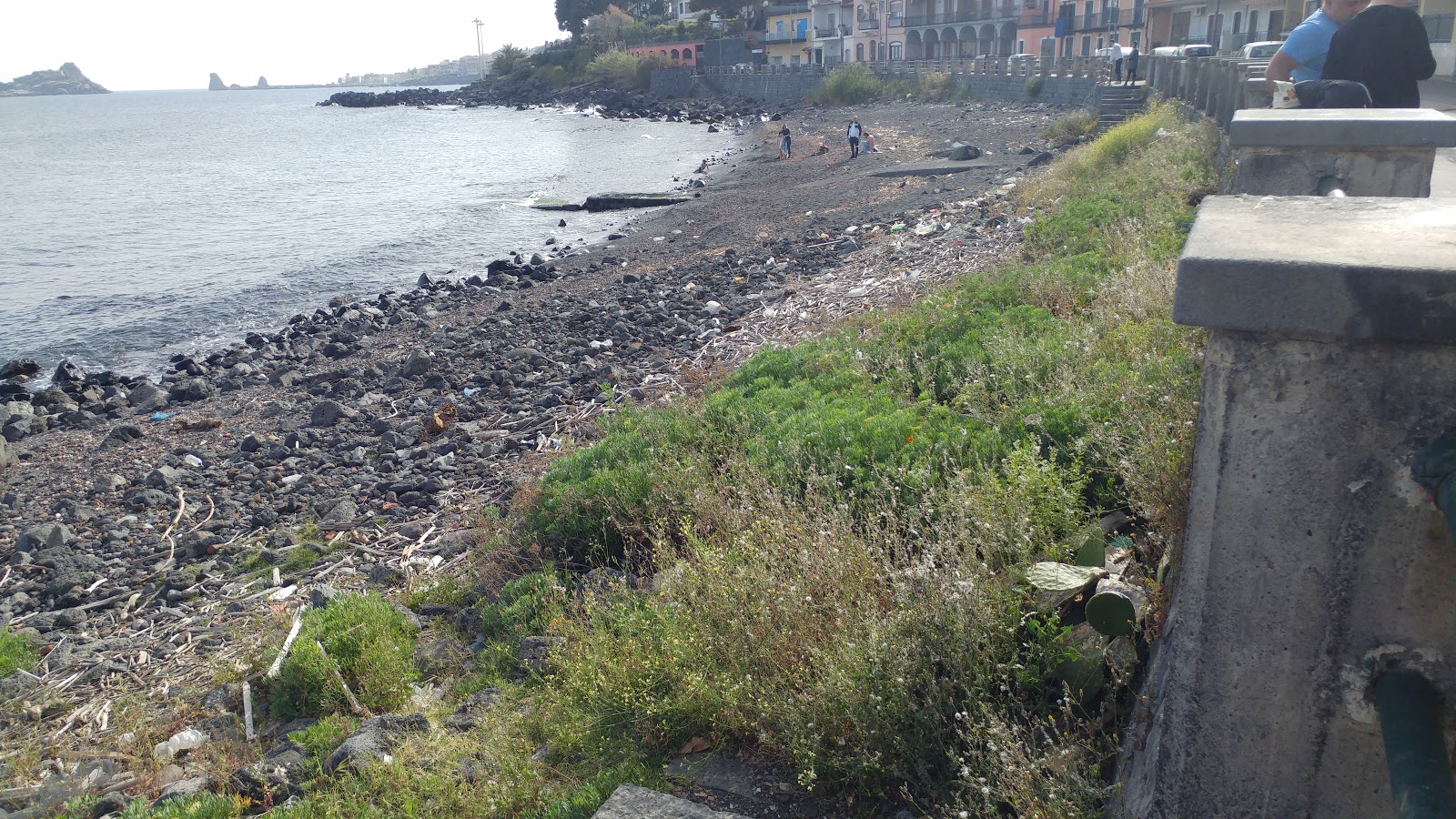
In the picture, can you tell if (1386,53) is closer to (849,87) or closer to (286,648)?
(286,648)

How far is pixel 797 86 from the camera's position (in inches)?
2667

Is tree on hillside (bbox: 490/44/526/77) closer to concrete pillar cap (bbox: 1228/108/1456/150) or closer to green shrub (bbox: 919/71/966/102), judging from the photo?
green shrub (bbox: 919/71/966/102)

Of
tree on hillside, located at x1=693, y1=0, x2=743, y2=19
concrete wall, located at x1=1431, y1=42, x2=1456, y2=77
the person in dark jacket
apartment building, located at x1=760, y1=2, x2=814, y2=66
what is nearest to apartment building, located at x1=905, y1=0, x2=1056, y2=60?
apartment building, located at x1=760, y1=2, x2=814, y2=66

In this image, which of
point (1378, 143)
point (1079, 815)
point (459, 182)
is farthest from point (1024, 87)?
point (1079, 815)

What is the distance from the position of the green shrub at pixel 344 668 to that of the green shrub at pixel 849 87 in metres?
55.7

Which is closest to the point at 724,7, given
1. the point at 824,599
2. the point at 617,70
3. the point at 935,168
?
the point at 617,70

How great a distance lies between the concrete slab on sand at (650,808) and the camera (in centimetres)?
318

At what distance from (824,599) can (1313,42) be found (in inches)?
196

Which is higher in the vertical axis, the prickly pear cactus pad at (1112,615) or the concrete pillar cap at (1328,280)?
the concrete pillar cap at (1328,280)

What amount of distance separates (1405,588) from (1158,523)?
181 cm

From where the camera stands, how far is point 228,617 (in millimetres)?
6996

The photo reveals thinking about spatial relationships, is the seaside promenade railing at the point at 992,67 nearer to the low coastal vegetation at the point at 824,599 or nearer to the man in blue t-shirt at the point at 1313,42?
the man in blue t-shirt at the point at 1313,42

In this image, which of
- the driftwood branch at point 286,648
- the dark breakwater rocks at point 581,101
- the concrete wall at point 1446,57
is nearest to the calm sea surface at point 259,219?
the dark breakwater rocks at point 581,101

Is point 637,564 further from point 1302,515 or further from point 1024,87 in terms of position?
point 1024,87
